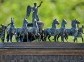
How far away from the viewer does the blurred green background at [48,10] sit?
2951cm

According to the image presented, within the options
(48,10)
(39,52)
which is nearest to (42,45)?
(39,52)

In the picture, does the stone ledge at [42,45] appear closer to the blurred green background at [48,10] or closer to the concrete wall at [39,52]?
the concrete wall at [39,52]

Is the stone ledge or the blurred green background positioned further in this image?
the blurred green background

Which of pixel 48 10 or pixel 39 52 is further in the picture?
pixel 48 10

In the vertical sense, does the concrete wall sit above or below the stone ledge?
below

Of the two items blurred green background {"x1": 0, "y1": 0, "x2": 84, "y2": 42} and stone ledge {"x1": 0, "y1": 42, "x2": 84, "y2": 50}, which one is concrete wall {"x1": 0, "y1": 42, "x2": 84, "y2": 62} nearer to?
stone ledge {"x1": 0, "y1": 42, "x2": 84, "y2": 50}

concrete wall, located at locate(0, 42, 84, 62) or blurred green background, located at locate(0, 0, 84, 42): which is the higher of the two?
blurred green background, located at locate(0, 0, 84, 42)

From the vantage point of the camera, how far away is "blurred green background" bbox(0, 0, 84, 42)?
29.5 meters

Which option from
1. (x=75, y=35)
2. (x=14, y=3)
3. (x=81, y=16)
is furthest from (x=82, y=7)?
(x=75, y=35)

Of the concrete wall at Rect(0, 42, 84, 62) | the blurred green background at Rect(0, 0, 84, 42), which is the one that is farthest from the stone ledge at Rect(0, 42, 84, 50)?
the blurred green background at Rect(0, 0, 84, 42)

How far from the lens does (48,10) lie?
29.9m

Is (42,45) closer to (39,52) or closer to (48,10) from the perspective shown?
(39,52)

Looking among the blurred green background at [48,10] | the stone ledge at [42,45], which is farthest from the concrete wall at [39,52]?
the blurred green background at [48,10]

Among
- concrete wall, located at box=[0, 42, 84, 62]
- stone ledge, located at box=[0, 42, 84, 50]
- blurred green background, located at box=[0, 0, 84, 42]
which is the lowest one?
concrete wall, located at box=[0, 42, 84, 62]
